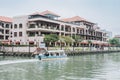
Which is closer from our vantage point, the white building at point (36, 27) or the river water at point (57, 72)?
the river water at point (57, 72)

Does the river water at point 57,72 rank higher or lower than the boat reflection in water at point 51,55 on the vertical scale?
lower

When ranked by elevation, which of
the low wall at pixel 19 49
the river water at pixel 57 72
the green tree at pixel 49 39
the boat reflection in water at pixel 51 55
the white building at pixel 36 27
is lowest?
the river water at pixel 57 72

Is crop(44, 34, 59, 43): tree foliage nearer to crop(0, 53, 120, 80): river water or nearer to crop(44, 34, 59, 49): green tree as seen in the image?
crop(44, 34, 59, 49): green tree

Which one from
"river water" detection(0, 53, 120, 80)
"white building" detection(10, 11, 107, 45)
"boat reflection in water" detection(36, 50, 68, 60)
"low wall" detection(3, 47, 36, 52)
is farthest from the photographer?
"white building" detection(10, 11, 107, 45)

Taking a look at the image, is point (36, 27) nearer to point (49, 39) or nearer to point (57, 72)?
point (49, 39)

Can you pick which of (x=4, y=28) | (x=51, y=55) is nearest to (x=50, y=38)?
(x=51, y=55)

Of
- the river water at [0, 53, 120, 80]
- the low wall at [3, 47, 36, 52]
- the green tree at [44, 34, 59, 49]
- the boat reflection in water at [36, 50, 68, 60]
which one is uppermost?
the green tree at [44, 34, 59, 49]

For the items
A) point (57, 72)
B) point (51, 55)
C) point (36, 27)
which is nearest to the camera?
point (57, 72)

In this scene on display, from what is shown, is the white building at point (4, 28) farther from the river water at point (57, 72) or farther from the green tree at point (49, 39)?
the river water at point (57, 72)

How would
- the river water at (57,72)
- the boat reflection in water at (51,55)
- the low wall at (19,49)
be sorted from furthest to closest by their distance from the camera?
the low wall at (19,49), the boat reflection in water at (51,55), the river water at (57,72)

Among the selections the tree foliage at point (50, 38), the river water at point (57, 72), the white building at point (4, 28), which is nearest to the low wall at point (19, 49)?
the tree foliage at point (50, 38)

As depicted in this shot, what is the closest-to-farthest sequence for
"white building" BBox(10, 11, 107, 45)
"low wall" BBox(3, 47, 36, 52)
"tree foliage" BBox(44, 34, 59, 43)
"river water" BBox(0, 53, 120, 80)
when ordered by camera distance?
"river water" BBox(0, 53, 120, 80)
"low wall" BBox(3, 47, 36, 52)
"tree foliage" BBox(44, 34, 59, 43)
"white building" BBox(10, 11, 107, 45)

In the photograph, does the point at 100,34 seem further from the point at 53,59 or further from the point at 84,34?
the point at 53,59

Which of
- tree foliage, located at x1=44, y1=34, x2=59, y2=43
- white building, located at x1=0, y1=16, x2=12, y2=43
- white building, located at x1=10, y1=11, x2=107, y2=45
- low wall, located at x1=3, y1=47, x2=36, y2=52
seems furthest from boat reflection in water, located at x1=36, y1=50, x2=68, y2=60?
white building, located at x1=0, y1=16, x2=12, y2=43
